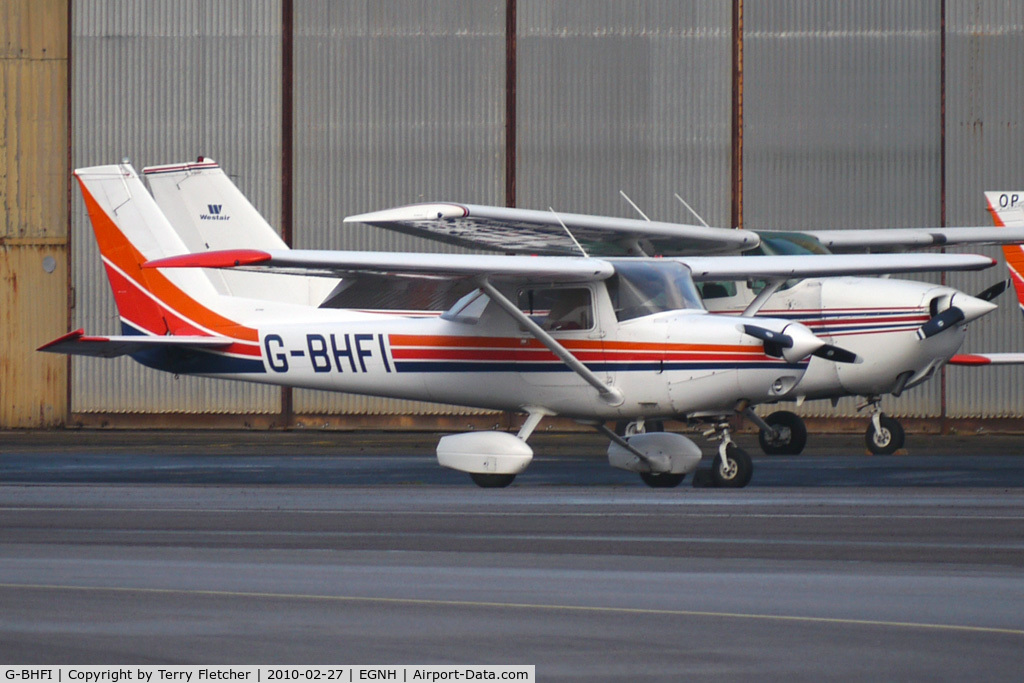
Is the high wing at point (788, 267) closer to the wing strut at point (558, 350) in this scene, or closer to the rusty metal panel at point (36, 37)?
the wing strut at point (558, 350)

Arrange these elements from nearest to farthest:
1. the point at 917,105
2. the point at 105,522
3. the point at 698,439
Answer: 1. the point at 105,522
2. the point at 698,439
3. the point at 917,105

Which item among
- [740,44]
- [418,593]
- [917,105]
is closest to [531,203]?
[740,44]

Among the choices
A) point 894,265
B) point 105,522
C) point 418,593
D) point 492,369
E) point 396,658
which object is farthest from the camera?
point 894,265

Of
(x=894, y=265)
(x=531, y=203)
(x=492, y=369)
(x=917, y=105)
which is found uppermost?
(x=917, y=105)

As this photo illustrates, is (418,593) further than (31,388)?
No

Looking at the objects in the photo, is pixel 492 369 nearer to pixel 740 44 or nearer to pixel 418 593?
pixel 418 593

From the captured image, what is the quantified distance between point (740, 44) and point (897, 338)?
9595mm

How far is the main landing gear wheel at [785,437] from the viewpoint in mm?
15320

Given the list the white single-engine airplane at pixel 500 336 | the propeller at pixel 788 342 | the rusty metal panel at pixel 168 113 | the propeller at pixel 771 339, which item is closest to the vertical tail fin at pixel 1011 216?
the white single-engine airplane at pixel 500 336

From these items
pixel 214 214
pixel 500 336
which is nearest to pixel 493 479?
pixel 500 336

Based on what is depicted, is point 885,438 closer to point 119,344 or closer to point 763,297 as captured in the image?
point 763,297

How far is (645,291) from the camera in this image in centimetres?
1203

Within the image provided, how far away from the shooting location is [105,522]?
9.03 meters

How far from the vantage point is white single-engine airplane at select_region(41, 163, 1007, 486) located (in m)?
11.5
